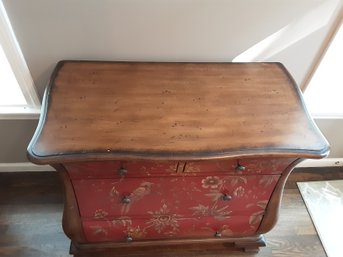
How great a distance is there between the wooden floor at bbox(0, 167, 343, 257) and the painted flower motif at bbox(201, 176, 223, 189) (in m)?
0.55

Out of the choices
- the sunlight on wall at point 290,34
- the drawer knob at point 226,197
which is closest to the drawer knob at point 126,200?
the drawer knob at point 226,197

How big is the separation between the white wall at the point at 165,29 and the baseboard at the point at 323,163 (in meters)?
0.79

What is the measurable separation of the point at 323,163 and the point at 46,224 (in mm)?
1653

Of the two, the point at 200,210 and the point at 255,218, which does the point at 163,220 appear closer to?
the point at 200,210

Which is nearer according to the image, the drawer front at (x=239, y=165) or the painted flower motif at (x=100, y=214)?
the drawer front at (x=239, y=165)

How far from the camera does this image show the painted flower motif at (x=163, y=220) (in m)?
1.14

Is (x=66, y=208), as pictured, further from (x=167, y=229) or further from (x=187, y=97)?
(x=187, y=97)

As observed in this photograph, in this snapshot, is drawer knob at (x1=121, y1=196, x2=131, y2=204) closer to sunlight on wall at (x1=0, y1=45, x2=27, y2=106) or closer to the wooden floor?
the wooden floor

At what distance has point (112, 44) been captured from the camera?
116cm

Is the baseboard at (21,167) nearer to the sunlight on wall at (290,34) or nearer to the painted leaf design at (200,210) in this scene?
the painted leaf design at (200,210)

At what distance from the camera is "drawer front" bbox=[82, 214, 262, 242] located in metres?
1.18

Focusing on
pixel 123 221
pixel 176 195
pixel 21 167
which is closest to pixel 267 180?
pixel 176 195

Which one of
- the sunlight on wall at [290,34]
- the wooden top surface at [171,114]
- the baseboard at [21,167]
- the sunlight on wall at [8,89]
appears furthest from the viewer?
the baseboard at [21,167]

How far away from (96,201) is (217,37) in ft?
2.62
